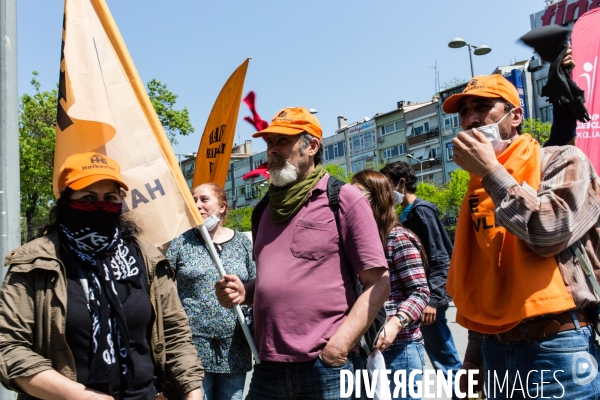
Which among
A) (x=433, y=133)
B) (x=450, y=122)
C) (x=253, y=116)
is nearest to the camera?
(x=253, y=116)

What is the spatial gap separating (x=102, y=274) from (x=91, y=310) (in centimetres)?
17

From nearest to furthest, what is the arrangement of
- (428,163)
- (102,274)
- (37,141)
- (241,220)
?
(102,274) → (37,141) → (428,163) → (241,220)

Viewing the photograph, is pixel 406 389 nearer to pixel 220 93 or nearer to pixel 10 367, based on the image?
pixel 10 367

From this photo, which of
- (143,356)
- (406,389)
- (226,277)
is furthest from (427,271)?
(143,356)

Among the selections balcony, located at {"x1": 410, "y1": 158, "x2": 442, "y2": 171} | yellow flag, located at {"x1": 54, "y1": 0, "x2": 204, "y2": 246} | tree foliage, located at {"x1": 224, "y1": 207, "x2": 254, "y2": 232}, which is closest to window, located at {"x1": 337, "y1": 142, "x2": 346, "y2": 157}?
balcony, located at {"x1": 410, "y1": 158, "x2": 442, "y2": 171}

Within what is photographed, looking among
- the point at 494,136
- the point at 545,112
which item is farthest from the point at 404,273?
the point at 545,112

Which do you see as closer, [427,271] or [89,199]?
[89,199]

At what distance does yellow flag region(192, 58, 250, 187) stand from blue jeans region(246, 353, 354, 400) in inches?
111

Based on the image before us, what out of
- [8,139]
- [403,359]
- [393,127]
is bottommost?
[403,359]

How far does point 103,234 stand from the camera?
2.96 metres

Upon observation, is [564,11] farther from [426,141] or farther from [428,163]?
[428,163]

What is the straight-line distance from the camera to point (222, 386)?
455cm

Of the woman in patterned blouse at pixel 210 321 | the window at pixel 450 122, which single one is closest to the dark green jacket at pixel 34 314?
the woman in patterned blouse at pixel 210 321

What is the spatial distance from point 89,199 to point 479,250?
1785 mm
